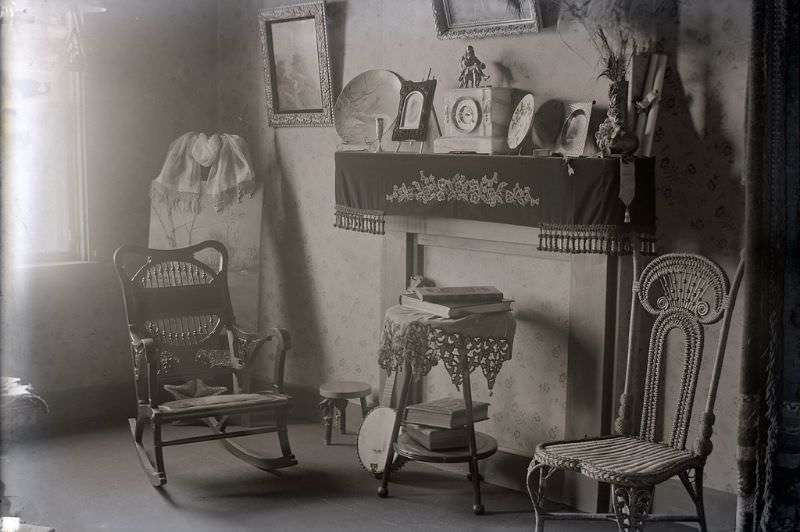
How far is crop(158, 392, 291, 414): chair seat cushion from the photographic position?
4.34 metres

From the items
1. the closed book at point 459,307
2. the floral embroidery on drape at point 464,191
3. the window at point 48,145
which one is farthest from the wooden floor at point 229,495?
the floral embroidery on drape at point 464,191

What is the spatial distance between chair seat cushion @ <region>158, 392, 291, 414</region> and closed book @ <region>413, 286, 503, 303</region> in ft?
2.94

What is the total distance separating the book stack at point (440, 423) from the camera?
164 inches

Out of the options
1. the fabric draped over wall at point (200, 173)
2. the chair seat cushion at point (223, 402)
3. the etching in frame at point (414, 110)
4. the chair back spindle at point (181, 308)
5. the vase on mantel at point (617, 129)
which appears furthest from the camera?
the fabric draped over wall at point (200, 173)

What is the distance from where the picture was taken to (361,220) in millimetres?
4605

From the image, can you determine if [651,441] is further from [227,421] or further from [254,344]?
[227,421]

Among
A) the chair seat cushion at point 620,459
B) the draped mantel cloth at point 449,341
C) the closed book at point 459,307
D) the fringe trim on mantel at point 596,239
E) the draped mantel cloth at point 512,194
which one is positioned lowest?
the chair seat cushion at point 620,459

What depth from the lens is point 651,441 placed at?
11.7 feet

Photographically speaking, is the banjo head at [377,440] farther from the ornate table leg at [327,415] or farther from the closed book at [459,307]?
the closed book at [459,307]

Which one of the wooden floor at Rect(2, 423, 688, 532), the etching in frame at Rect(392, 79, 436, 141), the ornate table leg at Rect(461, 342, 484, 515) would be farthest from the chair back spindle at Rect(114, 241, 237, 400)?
the ornate table leg at Rect(461, 342, 484, 515)

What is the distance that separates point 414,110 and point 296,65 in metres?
1.02

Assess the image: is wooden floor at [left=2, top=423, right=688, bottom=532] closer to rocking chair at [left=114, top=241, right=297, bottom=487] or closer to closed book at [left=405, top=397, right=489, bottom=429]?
rocking chair at [left=114, top=241, right=297, bottom=487]

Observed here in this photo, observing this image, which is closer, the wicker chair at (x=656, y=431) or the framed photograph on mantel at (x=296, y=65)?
the wicker chair at (x=656, y=431)

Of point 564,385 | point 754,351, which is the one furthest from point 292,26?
point 754,351
